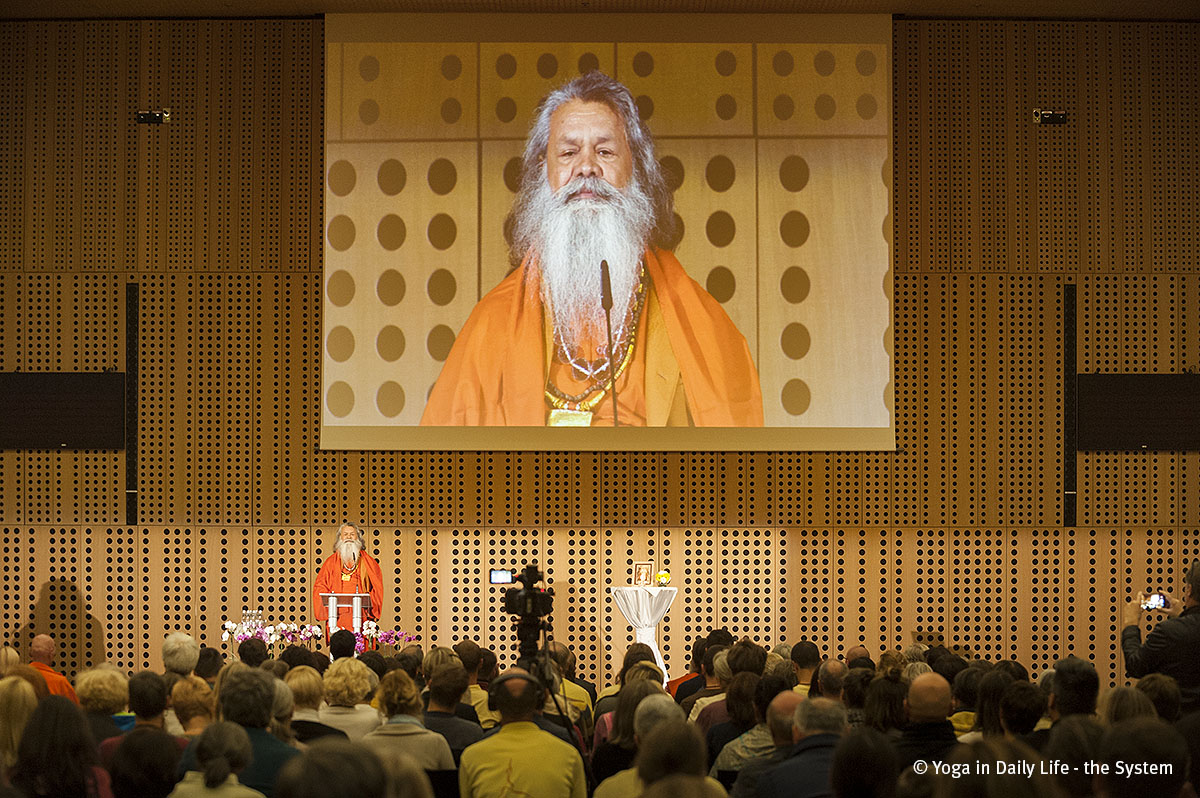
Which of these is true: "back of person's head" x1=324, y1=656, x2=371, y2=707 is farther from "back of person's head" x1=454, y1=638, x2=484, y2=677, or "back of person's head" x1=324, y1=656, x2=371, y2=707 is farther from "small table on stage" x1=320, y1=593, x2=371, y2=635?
"small table on stage" x1=320, y1=593, x2=371, y2=635

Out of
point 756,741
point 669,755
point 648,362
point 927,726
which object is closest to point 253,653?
point 756,741

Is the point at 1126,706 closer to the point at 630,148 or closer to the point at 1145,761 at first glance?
the point at 1145,761

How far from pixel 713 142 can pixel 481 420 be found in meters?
4.08

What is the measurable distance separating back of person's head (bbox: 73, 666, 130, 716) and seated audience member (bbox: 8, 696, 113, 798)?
1.20m

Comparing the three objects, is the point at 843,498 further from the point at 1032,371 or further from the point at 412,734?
the point at 412,734

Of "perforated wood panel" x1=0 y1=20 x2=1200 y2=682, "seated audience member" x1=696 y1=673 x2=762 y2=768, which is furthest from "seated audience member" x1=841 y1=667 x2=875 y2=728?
"perforated wood panel" x1=0 y1=20 x2=1200 y2=682

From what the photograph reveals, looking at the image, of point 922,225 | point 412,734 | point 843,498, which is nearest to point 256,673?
point 412,734

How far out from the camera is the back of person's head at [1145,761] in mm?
3271

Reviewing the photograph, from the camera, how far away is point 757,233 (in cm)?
1285

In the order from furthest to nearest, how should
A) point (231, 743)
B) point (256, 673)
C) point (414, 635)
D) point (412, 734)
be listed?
point (414, 635) < point (412, 734) < point (256, 673) < point (231, 743)

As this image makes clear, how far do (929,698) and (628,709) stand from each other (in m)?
1.33

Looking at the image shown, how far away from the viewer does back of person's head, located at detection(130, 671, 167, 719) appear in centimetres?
480

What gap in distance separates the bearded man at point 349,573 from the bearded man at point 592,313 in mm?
1552

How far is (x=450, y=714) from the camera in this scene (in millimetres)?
5547
